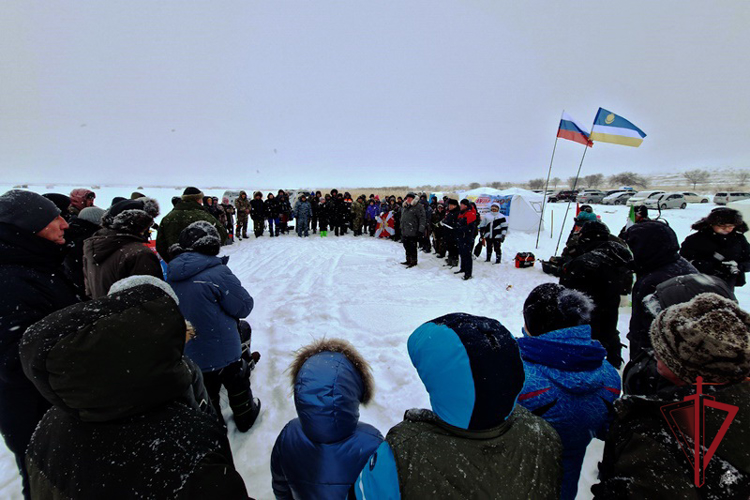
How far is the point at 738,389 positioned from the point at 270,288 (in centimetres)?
605

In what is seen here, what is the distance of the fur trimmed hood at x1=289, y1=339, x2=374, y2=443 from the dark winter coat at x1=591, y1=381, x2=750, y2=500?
946 millimetres

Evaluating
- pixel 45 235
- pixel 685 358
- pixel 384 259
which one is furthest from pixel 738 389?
pixel 384 259

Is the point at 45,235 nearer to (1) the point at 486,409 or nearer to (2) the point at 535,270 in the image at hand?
(1) the point at 486,409

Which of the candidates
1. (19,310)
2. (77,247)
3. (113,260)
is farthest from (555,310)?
(77,247)

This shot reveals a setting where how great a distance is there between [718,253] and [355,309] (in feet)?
14.6

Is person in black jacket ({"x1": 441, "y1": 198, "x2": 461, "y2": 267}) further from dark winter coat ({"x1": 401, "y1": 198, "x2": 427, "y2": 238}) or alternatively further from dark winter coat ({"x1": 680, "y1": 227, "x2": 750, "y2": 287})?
dark winter coat ({"x1": 680, "y1": 227, "x2": 750, "y2": 287})

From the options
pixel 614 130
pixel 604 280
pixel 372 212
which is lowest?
pixel 372 212

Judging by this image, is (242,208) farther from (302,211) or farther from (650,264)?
(650,264)

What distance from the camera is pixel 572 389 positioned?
1423 millimetres

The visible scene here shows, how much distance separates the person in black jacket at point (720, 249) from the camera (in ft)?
10.8

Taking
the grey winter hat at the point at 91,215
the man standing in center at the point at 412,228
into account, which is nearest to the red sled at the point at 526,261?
the man standing in center at the point at 412,228

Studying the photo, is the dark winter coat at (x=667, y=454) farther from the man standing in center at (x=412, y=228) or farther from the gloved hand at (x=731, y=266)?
the man standing in center at (x=412, y=228)

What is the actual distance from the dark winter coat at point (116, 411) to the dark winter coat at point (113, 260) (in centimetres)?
163

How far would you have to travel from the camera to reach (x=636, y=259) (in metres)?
2.64
